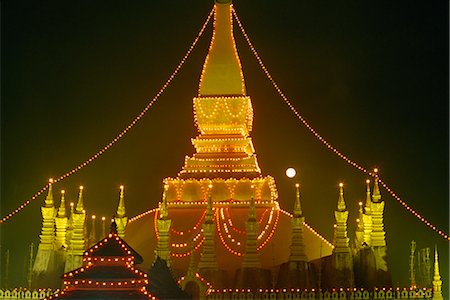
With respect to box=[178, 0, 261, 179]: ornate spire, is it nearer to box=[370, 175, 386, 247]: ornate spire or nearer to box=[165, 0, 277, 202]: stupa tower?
box=[165, 0, 277, 202]: stupa tower

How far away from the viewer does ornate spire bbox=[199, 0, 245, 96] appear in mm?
28953

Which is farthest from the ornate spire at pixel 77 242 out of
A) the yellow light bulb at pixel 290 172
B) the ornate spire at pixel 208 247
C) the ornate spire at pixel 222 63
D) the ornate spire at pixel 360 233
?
the yellow light bulb at pixel 290 172

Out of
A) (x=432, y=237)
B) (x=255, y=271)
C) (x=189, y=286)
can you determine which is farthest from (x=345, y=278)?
(x=432, y=237)

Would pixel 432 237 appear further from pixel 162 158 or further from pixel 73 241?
pixel 73 241

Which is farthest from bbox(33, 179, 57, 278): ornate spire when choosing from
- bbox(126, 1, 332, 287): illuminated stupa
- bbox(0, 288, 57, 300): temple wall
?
bbox(126, 1, 332, 287): illuminated stupa

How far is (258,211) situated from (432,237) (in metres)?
5.47

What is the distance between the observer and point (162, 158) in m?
30.4

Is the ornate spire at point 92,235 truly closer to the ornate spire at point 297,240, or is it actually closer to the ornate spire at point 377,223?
the ornate spire at point 297,240

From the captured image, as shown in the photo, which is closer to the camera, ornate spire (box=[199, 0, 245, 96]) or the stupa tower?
the stupa tower

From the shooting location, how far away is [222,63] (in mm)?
29203

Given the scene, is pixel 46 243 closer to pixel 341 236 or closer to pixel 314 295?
pixel 314 295

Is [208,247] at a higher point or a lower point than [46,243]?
lower

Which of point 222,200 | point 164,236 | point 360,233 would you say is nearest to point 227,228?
point 222,200

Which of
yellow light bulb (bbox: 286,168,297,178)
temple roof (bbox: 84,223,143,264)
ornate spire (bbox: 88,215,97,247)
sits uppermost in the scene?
yellow light bulb (bbox: 286,168,297,178)
